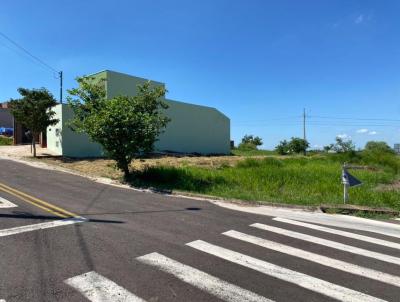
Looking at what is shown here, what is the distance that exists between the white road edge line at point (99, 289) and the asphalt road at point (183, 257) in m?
0.01

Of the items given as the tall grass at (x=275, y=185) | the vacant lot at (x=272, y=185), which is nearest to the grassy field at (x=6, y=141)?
the vacant lot at (x=272, y=185)

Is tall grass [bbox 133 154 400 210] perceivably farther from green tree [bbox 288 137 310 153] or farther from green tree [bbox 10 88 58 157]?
green tree [bbox 288 137 310 153]

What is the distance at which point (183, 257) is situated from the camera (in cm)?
642

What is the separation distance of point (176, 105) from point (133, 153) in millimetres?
21713

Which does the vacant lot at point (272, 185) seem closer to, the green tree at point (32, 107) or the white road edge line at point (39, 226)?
the white road edge line at point (39, 226)

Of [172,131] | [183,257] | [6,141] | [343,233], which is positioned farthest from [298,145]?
[183,257]

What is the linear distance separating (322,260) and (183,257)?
7.80 feet

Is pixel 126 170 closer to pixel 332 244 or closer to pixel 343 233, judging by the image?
pixel 343 233

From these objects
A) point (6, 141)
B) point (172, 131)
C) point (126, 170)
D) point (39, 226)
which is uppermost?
point (172, 131)

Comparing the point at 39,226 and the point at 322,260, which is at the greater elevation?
the point at 39,226

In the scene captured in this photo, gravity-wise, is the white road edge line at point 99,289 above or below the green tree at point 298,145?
below

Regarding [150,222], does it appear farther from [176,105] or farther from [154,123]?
[176,105]

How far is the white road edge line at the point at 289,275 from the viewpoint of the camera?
5.00 metres

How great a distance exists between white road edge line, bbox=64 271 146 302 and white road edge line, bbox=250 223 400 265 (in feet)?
14.2
